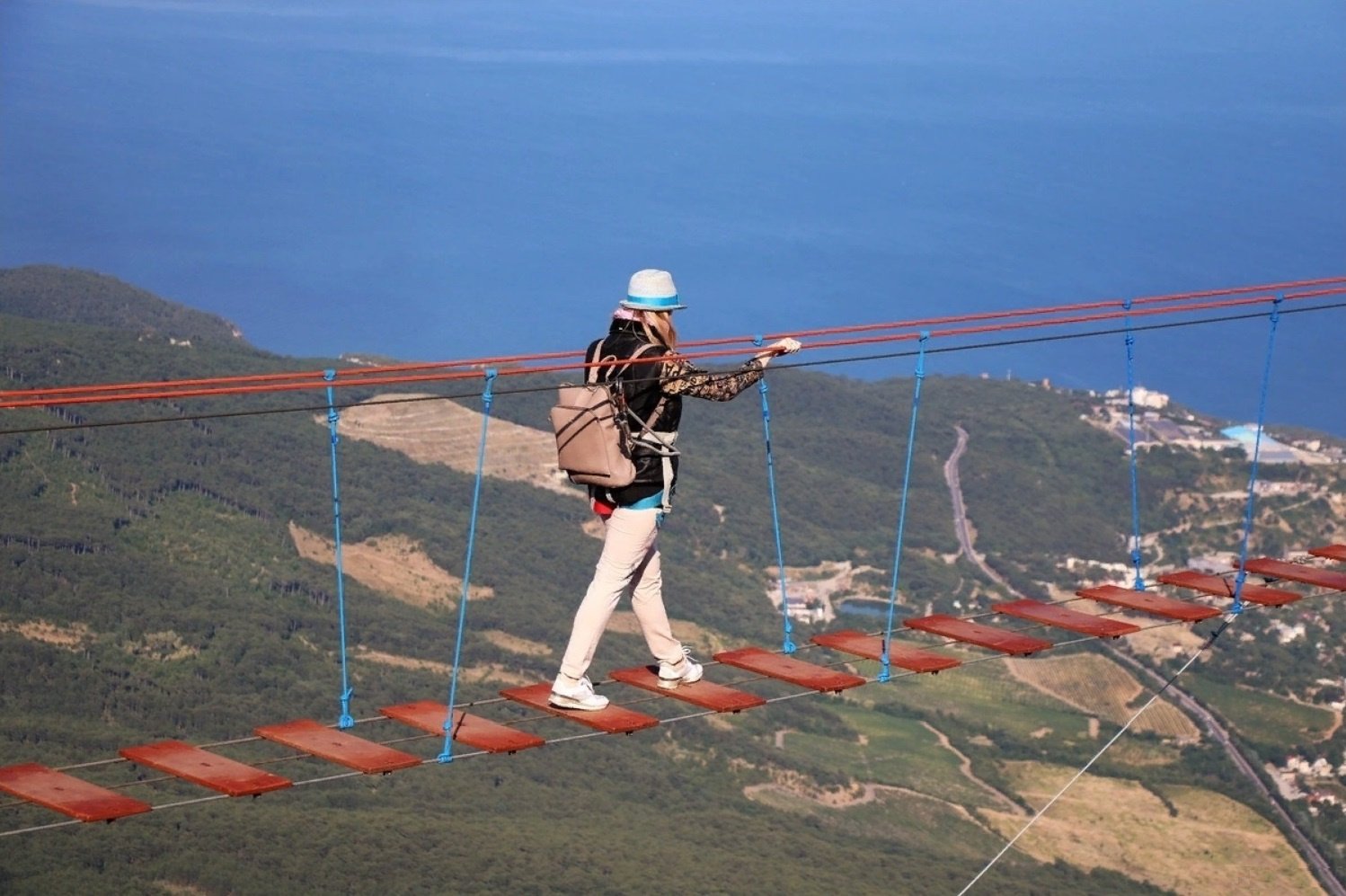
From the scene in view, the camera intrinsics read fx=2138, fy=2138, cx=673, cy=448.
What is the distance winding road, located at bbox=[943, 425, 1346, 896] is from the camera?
60.6 meters

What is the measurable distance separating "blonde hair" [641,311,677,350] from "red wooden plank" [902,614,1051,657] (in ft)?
7.72

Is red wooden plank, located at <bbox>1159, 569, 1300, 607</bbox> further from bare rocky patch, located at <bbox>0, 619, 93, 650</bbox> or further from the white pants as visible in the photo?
bare rocky patch, located at <bbox>0, 619, 93, 650</bbox>

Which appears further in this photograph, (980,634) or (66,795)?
(980,634)

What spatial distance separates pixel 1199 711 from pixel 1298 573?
198 feet

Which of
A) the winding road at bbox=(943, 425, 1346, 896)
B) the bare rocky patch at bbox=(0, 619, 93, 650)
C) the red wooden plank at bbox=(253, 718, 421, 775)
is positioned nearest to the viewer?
the red wooden plank at bbox=(253, 718, 421, 775)

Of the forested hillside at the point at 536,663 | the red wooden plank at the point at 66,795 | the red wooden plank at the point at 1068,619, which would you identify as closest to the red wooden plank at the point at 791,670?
the red wooden plank at the point at 1068,619

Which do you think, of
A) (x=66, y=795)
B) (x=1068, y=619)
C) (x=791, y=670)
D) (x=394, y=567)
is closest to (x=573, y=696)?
(x=791, y=670)

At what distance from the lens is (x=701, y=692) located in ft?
Answer: 37.5

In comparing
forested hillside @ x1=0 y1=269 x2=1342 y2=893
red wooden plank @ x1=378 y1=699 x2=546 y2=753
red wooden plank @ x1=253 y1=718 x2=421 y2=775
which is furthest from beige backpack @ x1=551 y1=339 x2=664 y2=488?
forested hillside @ x1=0 y1=269 x2=1342 y2=893

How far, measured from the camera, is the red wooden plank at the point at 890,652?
470 inches

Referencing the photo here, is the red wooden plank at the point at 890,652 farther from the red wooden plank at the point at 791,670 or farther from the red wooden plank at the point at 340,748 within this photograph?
the red wooden plank at the point at 340,748

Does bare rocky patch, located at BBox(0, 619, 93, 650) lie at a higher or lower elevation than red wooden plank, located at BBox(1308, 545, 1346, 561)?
lower

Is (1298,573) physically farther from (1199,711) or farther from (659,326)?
(1199,711)

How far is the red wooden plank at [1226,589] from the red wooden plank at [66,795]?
7.29 m
